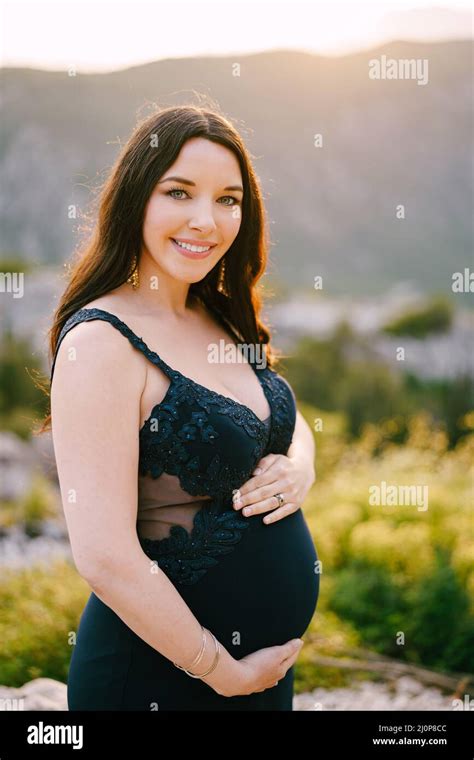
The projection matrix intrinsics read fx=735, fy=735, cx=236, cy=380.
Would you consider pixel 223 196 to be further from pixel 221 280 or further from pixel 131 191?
pixel 221 280

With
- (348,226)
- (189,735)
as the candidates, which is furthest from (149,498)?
(348,226)

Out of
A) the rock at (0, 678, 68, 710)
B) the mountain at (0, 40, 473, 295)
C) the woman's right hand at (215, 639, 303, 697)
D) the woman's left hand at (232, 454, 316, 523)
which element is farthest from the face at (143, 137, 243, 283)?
the mountain at (0, 40, 473, 295)

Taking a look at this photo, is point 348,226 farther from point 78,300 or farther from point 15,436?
point 78,300

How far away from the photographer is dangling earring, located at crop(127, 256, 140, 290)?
1.88 m

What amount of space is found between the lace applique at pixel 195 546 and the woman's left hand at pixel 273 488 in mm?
75

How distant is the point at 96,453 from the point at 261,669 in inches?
28.5

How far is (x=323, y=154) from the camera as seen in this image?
86.0ft

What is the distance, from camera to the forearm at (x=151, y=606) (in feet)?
5.10

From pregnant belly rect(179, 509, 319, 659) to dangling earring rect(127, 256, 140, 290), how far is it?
67 cm

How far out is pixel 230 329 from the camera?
2359 mm

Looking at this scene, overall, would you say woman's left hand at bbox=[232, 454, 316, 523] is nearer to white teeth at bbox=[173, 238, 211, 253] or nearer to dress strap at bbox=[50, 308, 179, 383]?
dress strap at bbox=[50, 308, 179, 383]

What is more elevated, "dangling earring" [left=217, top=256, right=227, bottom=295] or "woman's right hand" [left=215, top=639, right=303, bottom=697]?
"dangling earring" [left=217, top=256, right=227, bottom=295]

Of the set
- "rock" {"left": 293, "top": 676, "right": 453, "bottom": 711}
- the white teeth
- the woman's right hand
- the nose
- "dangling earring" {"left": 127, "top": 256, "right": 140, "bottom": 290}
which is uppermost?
the nose

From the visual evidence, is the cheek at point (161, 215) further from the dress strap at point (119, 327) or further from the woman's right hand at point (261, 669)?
the woman's right hand at point (261, 669)
